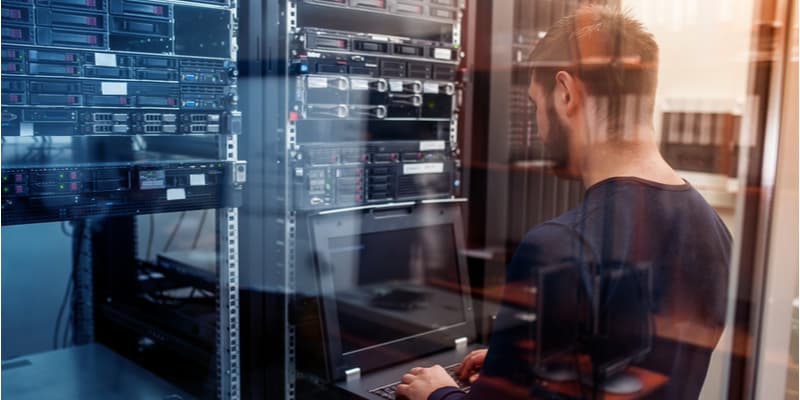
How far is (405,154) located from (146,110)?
0.61 metres

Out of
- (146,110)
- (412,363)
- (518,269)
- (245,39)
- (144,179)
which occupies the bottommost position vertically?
(412,363)

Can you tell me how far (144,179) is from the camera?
126cm

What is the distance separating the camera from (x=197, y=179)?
52.4 inches

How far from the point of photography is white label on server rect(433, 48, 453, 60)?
171 cm

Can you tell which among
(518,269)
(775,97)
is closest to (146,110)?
(518,269)

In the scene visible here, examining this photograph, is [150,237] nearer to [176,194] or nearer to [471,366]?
[176,194]

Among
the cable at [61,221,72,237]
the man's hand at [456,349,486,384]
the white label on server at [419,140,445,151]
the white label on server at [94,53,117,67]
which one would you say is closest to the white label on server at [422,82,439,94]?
the white label on server at [419,140,445,151]

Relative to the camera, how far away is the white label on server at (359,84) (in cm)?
155

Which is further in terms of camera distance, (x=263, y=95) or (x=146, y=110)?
(x=263, y=95)

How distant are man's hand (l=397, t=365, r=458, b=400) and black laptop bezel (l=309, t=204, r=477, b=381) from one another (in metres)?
0.15

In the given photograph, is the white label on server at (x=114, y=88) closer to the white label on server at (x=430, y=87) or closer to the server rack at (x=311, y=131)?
the server rack at (x=311, y=131)

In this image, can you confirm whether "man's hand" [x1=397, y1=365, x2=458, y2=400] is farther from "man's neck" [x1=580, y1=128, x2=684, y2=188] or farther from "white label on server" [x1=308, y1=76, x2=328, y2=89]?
"white label on server" [x1=308, y1=76, x2=328, y2=89]

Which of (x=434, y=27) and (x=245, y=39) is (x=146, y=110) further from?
(x=434, y=27)

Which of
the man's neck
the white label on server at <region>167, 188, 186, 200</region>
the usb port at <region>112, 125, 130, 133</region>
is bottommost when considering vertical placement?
the white label on server at <region>167, 188, 186, 200</region>
